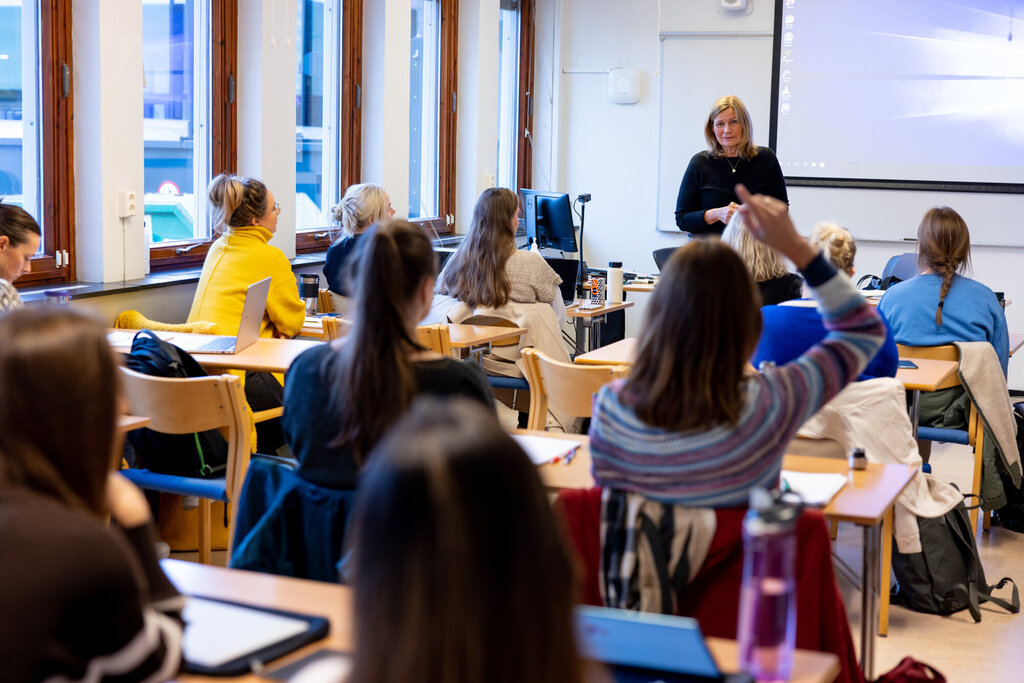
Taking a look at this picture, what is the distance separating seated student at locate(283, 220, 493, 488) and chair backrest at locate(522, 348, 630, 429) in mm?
1372

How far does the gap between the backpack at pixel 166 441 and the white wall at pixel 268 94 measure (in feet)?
7.27

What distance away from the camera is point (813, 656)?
1.37 meters

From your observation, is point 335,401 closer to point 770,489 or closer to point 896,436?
point 770,489

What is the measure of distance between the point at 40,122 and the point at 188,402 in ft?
6.56

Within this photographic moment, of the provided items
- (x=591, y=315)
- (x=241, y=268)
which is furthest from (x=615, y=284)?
(x=241, y=268)

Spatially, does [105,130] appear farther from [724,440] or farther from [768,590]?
[768,590]

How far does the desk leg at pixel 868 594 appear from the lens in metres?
2.46

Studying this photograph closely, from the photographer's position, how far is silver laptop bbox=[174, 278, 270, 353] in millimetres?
3836

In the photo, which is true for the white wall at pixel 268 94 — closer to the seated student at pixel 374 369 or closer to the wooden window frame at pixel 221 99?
the wooden window frame at pixel 221 99

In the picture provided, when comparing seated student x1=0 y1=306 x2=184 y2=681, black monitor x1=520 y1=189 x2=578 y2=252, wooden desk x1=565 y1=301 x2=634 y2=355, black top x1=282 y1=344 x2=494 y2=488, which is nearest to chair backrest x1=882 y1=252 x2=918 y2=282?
wooden desk x1=565 y1=301 x2=634 y2=355

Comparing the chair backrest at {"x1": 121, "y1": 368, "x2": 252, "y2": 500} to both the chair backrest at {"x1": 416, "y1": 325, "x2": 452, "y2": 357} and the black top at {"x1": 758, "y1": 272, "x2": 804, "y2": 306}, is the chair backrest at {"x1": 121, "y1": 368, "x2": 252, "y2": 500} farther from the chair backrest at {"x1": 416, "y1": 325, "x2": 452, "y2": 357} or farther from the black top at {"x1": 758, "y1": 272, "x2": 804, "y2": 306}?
the black top at {"x1": 758, "y1": 272, "x2": 804, "y2": 306}

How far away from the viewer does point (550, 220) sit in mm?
6379

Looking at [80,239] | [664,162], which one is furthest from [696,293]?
[664,162]

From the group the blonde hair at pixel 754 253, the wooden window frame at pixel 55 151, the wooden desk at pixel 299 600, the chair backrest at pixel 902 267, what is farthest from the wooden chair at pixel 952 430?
the wooden window frame at pixel 55 151
